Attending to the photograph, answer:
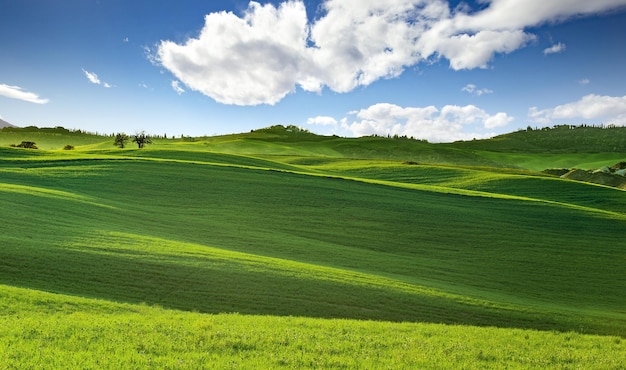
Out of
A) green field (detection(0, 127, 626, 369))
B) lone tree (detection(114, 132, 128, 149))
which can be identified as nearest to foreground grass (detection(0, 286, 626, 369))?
green field (detection(0, 127, 626, 369))

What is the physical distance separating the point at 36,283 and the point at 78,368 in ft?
31.4

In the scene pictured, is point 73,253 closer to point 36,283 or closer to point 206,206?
point 36,283

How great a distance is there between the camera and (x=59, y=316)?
12.4 meters

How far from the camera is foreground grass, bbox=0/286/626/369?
9.44 meters

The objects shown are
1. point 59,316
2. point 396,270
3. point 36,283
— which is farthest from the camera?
point 396,270

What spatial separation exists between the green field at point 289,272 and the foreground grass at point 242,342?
0.06m

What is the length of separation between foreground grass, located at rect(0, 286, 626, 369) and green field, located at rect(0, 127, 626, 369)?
0.06 m

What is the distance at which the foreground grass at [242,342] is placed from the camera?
31.0 ft

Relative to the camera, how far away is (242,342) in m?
10.9

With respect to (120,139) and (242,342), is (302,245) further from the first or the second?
(120,139)

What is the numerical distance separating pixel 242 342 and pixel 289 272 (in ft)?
32.0

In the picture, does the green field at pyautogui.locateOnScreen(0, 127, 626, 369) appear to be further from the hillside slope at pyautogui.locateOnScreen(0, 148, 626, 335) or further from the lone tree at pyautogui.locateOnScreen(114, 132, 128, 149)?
the lone tree at pyautogui.locateOnScreen(114, 132, 128, 149)

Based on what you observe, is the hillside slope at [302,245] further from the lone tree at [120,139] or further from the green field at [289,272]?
the lone tree at [120,139]

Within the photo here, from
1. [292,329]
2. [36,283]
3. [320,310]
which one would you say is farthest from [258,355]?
[36,283]
